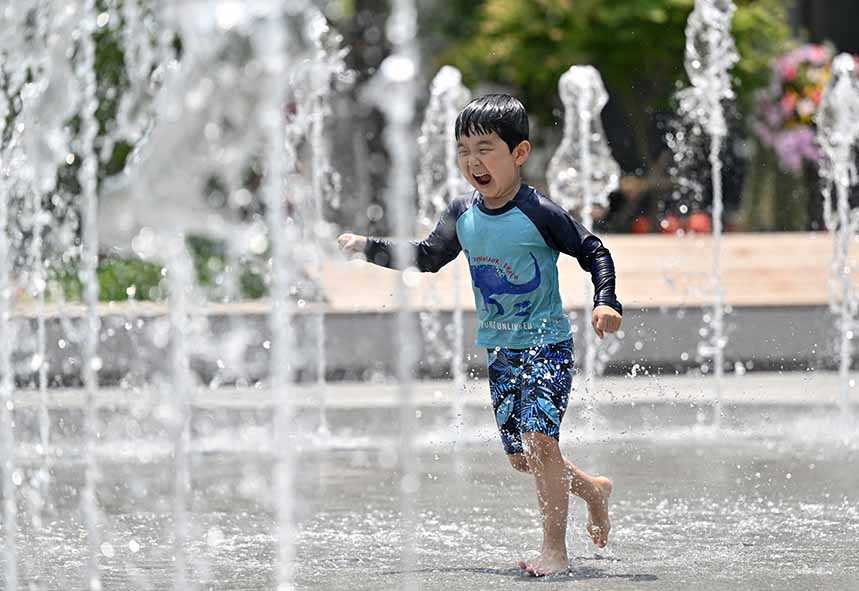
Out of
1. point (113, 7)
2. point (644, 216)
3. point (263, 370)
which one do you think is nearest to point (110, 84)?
point (113, 7)

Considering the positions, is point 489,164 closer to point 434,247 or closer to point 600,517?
point 434,247

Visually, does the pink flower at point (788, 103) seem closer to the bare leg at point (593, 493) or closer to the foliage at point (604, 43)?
the foliage at point (604, 43)

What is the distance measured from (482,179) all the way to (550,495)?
820 mm

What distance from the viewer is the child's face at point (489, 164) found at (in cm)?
504

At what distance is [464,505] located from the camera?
259 inches

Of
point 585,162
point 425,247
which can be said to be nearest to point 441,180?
point 585,162

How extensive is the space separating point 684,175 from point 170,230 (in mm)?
17358

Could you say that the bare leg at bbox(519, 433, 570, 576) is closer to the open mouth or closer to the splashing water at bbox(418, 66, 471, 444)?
the open mouth

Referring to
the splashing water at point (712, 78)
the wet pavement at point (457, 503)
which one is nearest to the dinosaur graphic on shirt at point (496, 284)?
the wet pavement at point (457, 503)

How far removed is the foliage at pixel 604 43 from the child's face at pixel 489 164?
17.9 metres

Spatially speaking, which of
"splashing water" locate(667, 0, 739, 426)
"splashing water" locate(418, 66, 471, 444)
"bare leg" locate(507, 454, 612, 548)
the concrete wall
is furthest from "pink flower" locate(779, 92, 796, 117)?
"bare leg" locate(507, 454, 612, 548)

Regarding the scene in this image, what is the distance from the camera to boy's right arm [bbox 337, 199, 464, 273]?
5121mm

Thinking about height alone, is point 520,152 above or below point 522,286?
above

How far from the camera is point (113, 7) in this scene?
17453 millimetres
